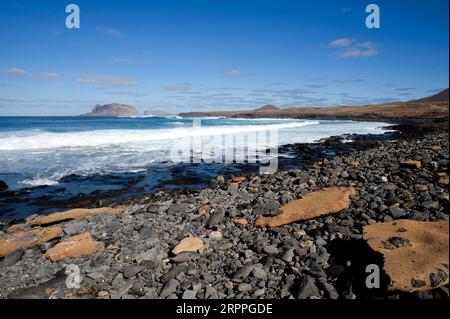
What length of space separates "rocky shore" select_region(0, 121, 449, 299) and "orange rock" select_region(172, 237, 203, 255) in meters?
0.02

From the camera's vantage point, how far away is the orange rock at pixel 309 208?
531cm

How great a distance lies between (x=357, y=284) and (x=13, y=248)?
5258mm

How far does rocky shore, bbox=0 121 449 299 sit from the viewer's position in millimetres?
3633

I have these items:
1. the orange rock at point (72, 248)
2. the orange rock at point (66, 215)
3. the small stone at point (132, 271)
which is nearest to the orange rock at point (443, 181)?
the small stone at point (132, 271)

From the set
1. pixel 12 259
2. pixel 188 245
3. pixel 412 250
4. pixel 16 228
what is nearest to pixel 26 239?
pixel 12 259

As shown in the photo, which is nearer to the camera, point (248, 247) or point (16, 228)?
point (248, 247)

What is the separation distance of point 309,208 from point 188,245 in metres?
2.29

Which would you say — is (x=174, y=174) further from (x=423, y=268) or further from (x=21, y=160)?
(x=423, y=268)

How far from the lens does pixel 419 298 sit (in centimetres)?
314

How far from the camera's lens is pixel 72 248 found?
4.75m

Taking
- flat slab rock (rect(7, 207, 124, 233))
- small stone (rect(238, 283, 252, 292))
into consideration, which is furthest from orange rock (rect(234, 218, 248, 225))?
flat slab rock (rect(7, 207, 124, 233))

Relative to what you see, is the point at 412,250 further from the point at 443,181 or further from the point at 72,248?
the point at 72,248

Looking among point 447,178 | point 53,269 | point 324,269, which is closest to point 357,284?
point 324,269

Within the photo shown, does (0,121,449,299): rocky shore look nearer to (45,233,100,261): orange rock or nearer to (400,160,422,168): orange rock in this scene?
(45,233,100,261): orange rock
